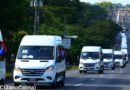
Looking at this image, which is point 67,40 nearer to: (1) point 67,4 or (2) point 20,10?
(2) point 20,10

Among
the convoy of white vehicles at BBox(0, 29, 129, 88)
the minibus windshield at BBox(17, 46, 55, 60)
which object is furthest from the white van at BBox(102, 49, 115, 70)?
the minibus windshield at BBox(17, 46, 55, 60)

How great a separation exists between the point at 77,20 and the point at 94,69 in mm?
94031

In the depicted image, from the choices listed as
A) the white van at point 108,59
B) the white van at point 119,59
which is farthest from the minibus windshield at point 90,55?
the white van at point 119,59

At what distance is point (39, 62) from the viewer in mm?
27469

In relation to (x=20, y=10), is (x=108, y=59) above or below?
below

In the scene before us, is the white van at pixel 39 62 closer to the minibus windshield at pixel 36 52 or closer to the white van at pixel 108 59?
the minibus windshield at pixel 36 52

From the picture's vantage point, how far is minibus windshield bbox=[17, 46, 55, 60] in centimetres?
2797

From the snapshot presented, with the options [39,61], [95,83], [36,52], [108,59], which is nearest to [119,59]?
[108,59]

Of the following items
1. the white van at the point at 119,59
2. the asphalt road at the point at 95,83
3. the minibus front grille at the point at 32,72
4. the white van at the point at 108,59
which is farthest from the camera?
the white van at the point at 119,59

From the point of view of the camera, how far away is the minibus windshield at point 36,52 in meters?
28.0

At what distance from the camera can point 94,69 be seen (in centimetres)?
5309

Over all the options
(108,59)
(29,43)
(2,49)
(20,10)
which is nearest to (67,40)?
(108,59)

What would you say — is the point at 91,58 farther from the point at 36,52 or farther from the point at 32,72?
the point at 32,72

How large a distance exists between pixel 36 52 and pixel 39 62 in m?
0.87
